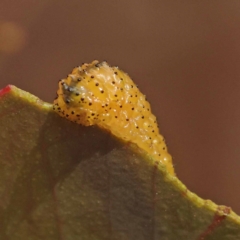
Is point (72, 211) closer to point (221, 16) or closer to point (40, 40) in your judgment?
point (40, 40)

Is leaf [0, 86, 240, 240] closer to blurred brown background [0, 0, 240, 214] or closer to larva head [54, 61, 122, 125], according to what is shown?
larva head [54, 61, 122, 125]

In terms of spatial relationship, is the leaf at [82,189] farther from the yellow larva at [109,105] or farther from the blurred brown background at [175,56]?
the blurred brown background at [175,56]

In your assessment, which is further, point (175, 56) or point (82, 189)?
point (175, 56)

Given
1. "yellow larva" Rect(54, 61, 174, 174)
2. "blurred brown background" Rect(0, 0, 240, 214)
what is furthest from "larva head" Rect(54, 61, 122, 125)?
"blurred brown background" Rect(0, 0, 240, 214)

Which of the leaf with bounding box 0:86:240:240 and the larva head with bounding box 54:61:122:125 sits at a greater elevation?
the larva head with bounding box 54:61:122:125

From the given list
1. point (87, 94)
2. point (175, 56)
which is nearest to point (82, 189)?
point (87, 94)

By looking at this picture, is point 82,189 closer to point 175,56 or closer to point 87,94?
point 87,94
